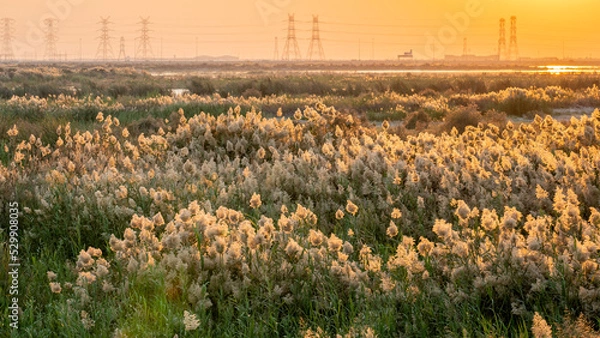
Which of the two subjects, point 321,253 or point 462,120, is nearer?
point 321,253

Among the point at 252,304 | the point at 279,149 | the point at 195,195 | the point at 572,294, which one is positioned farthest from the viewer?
the point at 279,149

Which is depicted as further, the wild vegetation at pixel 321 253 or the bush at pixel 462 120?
the bush at pixel 462 120

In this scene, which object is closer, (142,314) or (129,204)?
(142,314)

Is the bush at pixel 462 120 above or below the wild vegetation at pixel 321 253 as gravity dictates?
above

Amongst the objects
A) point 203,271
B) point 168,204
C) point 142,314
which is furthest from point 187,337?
point 168,204

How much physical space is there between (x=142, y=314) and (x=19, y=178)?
155 inches

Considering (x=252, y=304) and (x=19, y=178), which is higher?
(x=19, y=178)

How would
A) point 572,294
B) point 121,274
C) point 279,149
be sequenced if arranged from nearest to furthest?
point 572,294 < point 121,274 < point 279,149

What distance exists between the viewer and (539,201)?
6.27 meters

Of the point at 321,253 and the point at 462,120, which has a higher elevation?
the point at 462,120

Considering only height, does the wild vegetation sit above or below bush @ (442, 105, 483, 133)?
below

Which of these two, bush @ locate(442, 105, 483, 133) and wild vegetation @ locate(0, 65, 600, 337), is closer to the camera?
wild vegetation @ locate(0, 65, 600, 337)

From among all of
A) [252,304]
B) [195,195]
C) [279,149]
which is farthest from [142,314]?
[279,149]

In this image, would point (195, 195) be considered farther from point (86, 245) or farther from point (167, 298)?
point (167, 298)
